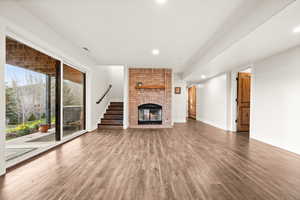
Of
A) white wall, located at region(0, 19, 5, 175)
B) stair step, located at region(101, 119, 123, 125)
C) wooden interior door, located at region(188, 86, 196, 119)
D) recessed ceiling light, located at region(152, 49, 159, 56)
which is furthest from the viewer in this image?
wooden interior door, located at region(188, 86, 196, 119)

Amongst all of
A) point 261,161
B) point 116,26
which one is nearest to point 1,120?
point 116,26

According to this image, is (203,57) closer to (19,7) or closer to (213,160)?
(213,160)

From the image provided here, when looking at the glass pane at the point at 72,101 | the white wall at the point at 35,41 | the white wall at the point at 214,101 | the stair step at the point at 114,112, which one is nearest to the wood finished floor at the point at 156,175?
the white wall at the point at 35,41

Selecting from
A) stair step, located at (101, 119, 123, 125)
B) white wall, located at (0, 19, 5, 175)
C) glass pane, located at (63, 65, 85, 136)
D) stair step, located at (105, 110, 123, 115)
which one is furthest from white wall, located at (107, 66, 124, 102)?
white wall, located at (0, 19, 5, 175)

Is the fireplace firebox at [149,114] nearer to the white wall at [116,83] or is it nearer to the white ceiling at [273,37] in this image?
the white wall at [116,83]

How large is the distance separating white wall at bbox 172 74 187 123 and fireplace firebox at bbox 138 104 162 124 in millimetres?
1822

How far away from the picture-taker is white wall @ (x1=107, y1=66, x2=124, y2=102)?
311 inches

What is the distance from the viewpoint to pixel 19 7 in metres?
2.24

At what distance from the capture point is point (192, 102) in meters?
9.66

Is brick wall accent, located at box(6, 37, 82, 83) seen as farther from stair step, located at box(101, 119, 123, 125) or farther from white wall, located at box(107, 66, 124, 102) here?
white wall, located at box(107, 66, 124, 102)

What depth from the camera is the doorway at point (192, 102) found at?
30.2 ft

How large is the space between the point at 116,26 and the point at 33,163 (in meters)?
2.95

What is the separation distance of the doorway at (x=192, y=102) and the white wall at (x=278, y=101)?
496 cm

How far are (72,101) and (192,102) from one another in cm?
758
